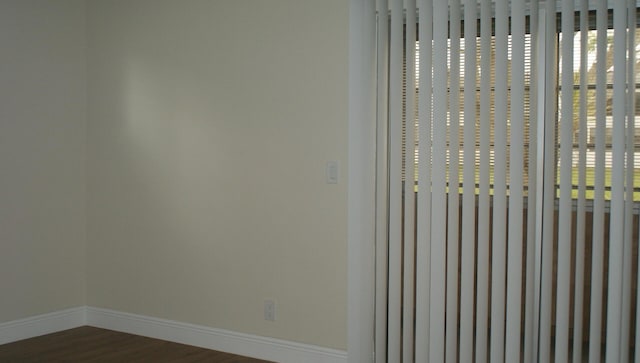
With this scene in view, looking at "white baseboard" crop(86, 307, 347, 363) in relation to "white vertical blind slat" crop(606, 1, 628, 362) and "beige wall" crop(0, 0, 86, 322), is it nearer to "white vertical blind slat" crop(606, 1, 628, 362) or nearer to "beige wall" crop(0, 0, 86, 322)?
"beige wall" crop(0, 0, 86, 322)

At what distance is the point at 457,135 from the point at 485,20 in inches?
22.1

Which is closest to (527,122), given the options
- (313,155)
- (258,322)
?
(313,155)

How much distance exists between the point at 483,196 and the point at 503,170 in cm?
16

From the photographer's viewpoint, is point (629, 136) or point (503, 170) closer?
point (629, 136)

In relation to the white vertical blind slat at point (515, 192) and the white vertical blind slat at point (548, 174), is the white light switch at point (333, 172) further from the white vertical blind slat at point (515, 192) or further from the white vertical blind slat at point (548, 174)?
the white vertical blind slat at point (548, 174)

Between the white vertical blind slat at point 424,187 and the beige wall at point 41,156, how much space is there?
2526mm

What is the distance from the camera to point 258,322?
12.3 feet

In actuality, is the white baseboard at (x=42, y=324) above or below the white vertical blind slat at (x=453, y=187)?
below

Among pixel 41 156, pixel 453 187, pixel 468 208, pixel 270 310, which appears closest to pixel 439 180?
pixel 453 187

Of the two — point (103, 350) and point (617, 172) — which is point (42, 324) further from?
point (617, 172)

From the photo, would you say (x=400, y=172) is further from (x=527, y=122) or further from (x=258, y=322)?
(x=258, y=322)

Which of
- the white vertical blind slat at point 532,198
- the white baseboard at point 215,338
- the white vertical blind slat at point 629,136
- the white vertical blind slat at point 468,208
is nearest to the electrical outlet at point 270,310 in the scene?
the white baseboard at point 215,338

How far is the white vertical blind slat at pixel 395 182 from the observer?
3176 millimetres

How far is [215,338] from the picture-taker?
3.87 metres
